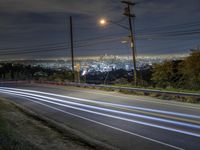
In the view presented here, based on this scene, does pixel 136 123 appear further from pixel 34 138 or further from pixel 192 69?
pixel 192 69

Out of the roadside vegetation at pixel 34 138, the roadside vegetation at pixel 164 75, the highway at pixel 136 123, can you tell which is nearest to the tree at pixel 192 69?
the roadside vegetation at pixel 164 75

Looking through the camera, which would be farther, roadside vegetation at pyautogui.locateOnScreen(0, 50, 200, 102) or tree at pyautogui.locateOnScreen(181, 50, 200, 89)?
tree at pyautogui.locateOnScreen(181, 50, 200, 89)

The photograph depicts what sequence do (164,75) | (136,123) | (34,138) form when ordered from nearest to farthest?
(34,138)
(136,123)
(164,75)

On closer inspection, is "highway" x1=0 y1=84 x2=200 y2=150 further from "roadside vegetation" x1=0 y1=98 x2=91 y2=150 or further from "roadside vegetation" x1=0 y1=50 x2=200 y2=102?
"roadside vegetation" x1=0 y1=50 x2=200 y2=102

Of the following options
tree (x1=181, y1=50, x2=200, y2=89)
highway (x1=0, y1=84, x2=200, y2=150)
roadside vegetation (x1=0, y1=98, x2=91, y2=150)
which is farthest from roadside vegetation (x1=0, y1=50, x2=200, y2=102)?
roadside vegetation (x1=0, y1=98, x2=91, y2=150)

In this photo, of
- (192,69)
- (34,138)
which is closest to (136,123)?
(34,138)

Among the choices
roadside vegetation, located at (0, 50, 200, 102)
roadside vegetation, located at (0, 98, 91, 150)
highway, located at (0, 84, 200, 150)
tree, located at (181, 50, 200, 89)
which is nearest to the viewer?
roadside vegetation, located at (0, 98, 91, 150)

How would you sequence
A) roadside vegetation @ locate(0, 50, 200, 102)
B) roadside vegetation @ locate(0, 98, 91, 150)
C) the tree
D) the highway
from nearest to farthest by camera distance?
roadside vegetation @ locate(0, 98, 91, 150)
the highway
roadside vegetation @ locate(0, 50, 200, 102)
the tree

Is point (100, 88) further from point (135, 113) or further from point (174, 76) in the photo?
point (174, 76)

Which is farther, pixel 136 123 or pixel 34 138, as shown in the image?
pixel 136 123

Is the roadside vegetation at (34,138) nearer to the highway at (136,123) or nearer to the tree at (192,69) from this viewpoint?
the highway at (136,123)

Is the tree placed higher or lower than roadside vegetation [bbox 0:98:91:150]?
higher

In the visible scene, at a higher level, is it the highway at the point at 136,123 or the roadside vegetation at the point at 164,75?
the roadside vegetation at the point at 164,75

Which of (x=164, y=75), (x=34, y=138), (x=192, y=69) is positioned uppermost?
(x=192, y=69)
